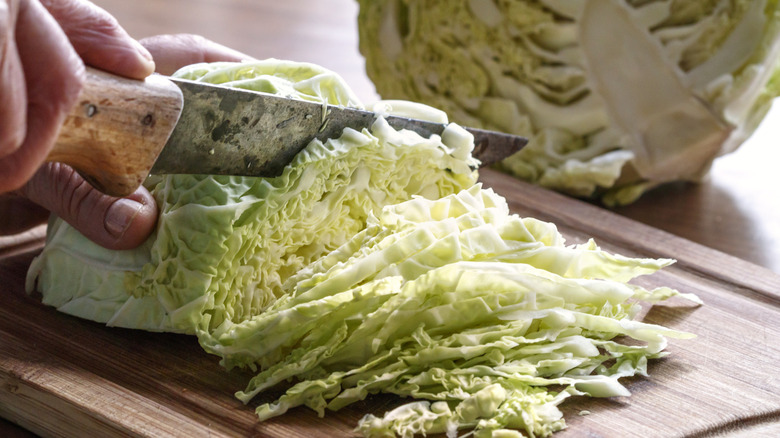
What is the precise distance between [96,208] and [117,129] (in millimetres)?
433

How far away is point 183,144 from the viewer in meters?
1.85

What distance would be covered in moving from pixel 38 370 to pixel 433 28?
2483 millimetres

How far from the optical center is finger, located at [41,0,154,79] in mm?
1621

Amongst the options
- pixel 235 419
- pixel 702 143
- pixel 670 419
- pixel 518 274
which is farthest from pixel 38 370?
pixel 702 143

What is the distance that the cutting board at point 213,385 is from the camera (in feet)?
5.71

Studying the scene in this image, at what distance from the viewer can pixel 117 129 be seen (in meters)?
1.65

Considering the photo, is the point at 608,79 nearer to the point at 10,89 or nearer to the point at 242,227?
the point at 242,227

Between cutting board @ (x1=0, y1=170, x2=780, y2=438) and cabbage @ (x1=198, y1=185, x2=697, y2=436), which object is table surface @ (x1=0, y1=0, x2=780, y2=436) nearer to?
cutting board @ (x1=0, y1=170, x2=780, y2=438)

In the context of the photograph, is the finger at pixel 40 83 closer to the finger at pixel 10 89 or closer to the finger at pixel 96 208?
the finger at pixel 10 89

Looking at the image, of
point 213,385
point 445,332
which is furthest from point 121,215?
point 445,332

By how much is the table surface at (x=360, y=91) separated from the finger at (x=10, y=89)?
0.79m

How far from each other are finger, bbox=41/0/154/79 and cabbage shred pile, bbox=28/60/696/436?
0.41 metres

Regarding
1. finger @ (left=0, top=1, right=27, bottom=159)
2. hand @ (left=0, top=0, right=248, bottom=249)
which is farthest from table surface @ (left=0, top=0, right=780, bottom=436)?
finger @ (left=0, top=1, right=27, bottom=159)

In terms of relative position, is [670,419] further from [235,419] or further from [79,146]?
[79,146]
